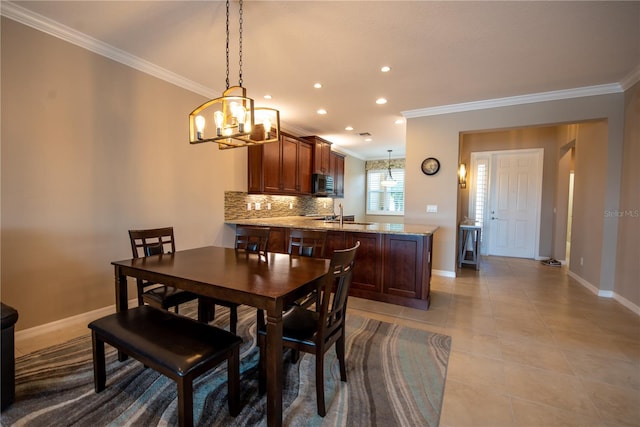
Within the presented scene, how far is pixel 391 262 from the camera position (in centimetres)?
337

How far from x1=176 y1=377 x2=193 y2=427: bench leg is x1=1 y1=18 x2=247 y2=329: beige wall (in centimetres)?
211

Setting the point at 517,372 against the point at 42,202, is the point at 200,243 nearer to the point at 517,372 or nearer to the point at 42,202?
the point at 42,202

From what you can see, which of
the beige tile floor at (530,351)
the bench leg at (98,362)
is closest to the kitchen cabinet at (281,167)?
the beige tile floor at (530,351)

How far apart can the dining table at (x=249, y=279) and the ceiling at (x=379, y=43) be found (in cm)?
199

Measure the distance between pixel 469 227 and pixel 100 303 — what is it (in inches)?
214

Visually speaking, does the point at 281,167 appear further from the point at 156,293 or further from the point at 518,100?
the point at 518,100

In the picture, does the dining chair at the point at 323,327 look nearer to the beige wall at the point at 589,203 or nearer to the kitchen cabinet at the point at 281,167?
the kitchen cabinet at the point at 281,167

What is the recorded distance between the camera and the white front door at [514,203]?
19.6 feet

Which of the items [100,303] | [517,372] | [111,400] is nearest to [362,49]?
[517,372]

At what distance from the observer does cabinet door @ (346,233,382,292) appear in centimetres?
344

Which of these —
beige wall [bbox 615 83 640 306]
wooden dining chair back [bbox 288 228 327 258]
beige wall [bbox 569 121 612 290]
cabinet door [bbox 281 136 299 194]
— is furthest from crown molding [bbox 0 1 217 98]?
beige wall [bbox 569 121 612 290]

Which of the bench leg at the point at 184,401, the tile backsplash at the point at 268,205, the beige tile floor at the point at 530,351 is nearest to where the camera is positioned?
the bench leg at the point at 184,401

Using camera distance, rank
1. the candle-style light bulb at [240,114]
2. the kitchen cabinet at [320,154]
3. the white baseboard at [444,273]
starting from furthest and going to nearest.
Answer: the kitchen cabinet at [320,154] < the white baseboard at [444,273] < the candle-style light bulb at [240,114]

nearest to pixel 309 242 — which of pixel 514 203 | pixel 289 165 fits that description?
pixel 289 165
